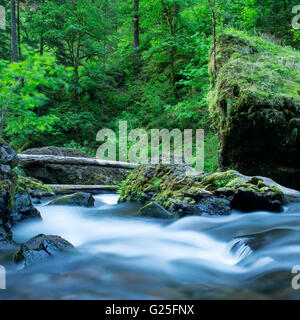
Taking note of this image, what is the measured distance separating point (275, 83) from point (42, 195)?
5997 millimetres

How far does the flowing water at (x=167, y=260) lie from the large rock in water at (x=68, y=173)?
454 cm

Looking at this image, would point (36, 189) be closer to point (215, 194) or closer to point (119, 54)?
point (215, 194)

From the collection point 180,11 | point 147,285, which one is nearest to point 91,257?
point 147,285

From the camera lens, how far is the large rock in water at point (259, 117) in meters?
5.91

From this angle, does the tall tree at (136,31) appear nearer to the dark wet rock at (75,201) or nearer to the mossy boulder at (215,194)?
the dark wet rock at (75,201)

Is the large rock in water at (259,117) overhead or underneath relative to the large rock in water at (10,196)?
overhead

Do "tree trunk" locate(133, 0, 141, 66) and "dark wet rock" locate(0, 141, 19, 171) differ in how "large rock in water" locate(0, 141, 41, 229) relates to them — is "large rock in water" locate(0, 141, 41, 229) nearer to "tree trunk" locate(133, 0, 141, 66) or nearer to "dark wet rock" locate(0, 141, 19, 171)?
"dark wet rock" locate(0, 141, 19, 171)

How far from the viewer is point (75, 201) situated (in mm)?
5805

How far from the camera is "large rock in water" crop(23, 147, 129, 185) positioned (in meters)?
9.08

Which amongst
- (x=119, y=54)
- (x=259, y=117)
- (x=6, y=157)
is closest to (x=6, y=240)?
(x=6, y=157)

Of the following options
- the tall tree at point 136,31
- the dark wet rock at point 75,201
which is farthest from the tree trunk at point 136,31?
the dark wet rock at point 75,201

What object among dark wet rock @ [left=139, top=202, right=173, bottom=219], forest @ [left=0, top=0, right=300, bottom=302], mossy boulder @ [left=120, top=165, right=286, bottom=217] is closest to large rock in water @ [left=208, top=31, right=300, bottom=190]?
forest @ [left=0, top=0, right=300, bottom=302]

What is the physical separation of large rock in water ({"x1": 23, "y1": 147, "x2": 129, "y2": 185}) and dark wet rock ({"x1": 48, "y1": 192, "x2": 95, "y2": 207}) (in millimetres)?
3620

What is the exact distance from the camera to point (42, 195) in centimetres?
666
